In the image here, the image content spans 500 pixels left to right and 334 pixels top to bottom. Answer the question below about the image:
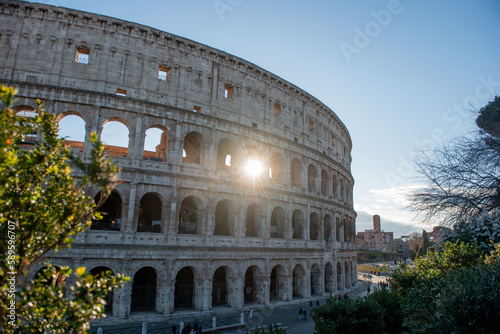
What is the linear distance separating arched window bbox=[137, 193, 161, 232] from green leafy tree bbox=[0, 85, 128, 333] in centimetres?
1664

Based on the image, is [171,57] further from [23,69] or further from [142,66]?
[23,69]

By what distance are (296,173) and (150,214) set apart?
42.8 feet

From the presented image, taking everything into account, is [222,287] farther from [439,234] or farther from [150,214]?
[439,234]

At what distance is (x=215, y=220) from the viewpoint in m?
24.9

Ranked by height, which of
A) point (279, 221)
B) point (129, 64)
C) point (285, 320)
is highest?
point (129, 64)

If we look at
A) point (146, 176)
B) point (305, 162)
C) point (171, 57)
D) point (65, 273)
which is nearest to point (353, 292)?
point (305, 162)

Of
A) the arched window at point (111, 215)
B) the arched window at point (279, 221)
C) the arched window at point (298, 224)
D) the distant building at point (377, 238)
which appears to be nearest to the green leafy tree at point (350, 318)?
the arched window at point (279, 221)

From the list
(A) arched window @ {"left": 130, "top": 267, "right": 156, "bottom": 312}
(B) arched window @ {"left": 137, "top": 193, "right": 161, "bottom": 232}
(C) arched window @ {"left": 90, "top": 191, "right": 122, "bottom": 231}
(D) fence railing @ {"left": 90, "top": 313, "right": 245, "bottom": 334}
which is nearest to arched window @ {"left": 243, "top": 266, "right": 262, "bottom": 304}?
(D) fence railing @ {"left": 90, "top": 313, "right": 245, "bottom": 334}

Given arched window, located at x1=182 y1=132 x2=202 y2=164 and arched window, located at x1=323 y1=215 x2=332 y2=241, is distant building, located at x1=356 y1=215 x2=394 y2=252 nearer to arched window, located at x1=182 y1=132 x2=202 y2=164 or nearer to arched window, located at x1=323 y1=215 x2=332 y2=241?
arched window, located at x1=323 y1=215 x2=332 y2=241

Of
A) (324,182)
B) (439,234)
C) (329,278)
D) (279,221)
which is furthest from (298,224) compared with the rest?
(439,234)

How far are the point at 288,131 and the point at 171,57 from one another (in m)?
11.6

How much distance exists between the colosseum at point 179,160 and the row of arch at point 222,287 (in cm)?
8

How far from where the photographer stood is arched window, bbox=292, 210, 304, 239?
1080 inches

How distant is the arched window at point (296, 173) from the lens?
28.2 metres
